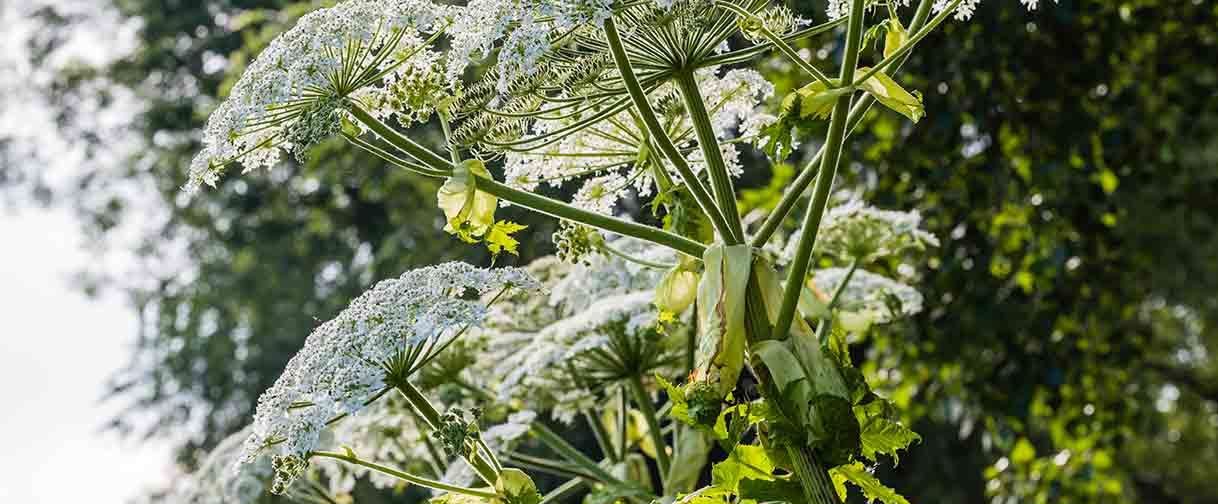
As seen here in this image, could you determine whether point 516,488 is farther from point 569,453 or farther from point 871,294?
point 871,294

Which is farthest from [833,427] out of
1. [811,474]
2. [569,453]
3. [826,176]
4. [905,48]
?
[569,453]

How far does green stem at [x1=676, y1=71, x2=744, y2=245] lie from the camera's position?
1062 millimetres

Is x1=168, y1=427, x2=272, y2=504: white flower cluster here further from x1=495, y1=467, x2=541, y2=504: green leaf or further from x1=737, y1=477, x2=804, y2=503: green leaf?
x1=737, y1=477, x2=804, y2=503: green leaf

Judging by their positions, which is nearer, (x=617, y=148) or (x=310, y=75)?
(x=310, y=75)

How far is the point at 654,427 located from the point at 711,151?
2.55ft

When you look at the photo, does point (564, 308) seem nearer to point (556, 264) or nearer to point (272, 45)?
point (556, 264)

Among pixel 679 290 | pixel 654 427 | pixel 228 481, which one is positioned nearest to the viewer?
pixel 679 290

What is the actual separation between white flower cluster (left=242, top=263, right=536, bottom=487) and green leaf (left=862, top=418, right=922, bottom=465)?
33cm

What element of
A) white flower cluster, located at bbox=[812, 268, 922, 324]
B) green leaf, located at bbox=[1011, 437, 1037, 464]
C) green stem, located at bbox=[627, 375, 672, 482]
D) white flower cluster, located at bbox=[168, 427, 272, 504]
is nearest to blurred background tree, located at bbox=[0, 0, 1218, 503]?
green leaf, located at bbox=[1011, 437, 1037, 464]

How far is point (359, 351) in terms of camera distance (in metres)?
1.07

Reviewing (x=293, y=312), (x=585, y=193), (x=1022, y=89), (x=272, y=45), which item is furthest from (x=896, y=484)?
(x=293, y=312)

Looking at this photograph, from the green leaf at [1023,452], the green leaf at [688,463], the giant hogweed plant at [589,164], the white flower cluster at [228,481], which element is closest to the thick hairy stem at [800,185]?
the giant hogweed plant at [589,164]

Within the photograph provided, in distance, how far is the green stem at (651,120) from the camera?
0.95 m

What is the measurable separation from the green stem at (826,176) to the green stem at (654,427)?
0.73 meters
